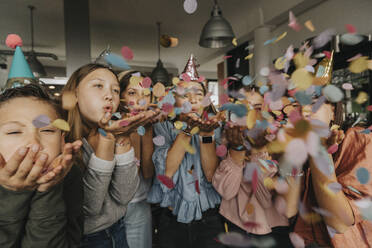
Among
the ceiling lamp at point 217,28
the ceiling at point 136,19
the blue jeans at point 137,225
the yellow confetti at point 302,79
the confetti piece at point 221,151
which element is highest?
the ceiling at point 136,19

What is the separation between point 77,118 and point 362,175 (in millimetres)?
903

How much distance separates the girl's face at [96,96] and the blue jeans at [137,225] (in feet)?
1.53

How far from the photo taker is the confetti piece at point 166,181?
974 millimetres

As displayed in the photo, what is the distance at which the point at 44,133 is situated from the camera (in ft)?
1.89

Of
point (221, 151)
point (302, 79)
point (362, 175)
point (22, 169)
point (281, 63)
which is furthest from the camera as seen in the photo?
point (221, 151)

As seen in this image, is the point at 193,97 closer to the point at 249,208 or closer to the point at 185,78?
the point at 185,78

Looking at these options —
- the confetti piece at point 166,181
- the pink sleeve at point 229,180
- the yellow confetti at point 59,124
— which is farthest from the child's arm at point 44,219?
the pink sleeve at point 229,180

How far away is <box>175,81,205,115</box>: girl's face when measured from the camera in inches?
41.1

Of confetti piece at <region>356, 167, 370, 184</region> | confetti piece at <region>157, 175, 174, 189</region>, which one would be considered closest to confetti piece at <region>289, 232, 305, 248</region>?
confetti piece at <region>356, 167, 370, 184</region>

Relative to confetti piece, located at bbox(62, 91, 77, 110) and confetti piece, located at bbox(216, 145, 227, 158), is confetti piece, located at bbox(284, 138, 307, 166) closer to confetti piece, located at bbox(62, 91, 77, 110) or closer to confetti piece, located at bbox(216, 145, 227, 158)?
confetti piece, located at bbox(216, 145, 227, 158)

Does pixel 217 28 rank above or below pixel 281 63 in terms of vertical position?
above

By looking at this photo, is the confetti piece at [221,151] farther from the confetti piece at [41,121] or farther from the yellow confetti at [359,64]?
the confetti piece at [41,121]

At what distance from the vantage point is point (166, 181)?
38.3 inches

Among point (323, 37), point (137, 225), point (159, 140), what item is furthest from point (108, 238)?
point (323, 37)
